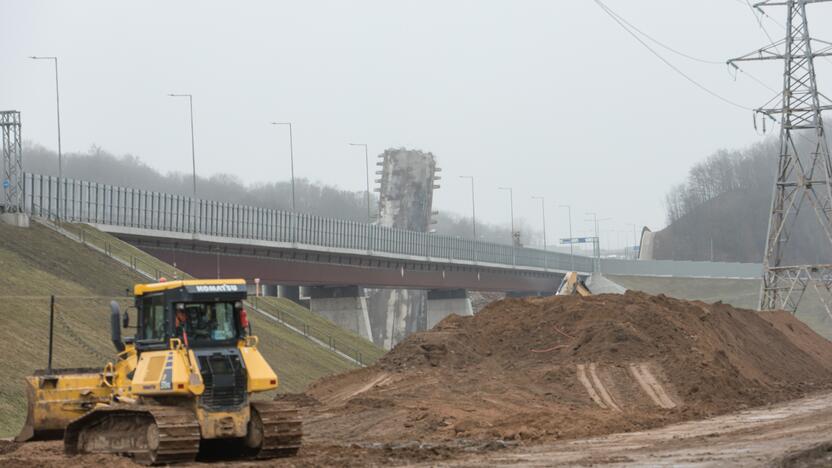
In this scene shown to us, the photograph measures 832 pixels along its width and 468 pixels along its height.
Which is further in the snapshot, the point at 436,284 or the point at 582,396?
the point at 436,284

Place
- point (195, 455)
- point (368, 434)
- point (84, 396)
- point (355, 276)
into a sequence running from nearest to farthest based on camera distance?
point (195, 455), point (84, 396), point (368, 434), point (355, 276)

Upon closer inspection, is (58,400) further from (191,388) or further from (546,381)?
(546,381)

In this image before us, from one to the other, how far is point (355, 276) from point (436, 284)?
1874cm

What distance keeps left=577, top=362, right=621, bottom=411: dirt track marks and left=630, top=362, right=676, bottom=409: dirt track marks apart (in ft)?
3.70

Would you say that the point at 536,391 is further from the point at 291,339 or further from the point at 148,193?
the point at 148,193

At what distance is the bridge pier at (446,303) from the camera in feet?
391

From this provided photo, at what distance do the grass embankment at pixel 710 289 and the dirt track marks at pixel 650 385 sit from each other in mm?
95373

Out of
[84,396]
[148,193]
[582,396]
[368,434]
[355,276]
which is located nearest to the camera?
[84,396]

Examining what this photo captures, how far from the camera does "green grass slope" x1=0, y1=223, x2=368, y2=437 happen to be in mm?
41562

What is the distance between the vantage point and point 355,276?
98562 millimetres

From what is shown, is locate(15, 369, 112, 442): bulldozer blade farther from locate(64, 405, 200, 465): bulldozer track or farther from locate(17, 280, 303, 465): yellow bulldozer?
locate(64, 405, 200, 465): bulldozer track

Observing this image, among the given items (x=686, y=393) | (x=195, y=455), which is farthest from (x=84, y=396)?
(x=686, y=393)

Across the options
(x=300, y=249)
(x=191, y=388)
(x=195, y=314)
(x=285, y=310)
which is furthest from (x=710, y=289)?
(x=191, y=388)

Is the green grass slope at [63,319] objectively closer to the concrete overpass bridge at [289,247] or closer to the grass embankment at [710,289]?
the concrete overpass bridge at [289,247]
